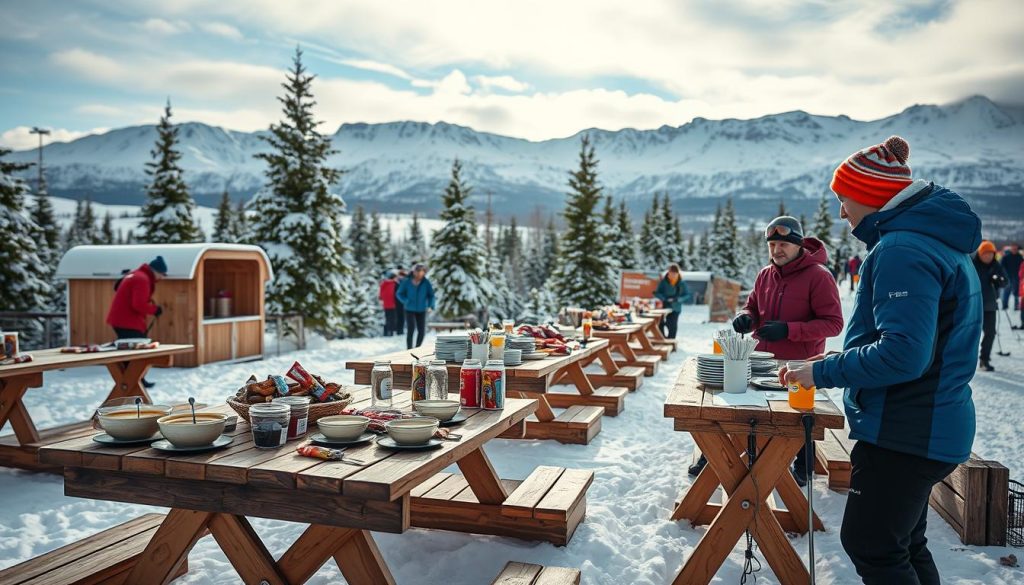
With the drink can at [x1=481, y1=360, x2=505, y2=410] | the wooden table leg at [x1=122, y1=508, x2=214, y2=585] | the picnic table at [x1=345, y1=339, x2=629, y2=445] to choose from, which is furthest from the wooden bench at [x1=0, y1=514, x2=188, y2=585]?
the picnic table at [x1=345, y1=339, x2=629, y2=445]

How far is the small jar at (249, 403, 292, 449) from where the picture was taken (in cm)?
308

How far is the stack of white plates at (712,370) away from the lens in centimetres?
417

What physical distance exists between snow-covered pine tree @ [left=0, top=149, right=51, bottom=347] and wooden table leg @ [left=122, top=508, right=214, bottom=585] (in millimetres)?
20384

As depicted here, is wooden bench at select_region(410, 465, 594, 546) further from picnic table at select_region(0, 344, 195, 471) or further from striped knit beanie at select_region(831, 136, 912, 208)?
picnic table at select_region(0, 344, 195, 471)

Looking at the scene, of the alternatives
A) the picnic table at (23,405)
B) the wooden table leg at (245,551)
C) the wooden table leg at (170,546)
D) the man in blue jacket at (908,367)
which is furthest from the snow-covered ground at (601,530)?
the man in blue jacket at (908,367)

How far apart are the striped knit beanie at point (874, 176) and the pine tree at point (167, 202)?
2939cm

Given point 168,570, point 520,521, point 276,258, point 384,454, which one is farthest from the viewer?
point 276,258

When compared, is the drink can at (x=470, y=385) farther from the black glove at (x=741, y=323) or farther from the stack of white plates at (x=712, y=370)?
the black glove at (x=741, y=323)

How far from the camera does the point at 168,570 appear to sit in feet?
11.3

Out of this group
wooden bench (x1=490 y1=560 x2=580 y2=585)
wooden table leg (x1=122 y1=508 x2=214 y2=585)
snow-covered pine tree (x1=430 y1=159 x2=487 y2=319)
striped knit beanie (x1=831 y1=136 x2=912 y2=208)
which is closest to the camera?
striped knit beanie (x1=831 y1=136 x2=912 y2=208)

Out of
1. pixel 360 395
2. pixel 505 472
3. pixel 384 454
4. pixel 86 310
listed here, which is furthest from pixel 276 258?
pixel 384 454

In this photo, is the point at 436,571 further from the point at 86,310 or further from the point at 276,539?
the point at 86,310

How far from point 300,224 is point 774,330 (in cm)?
1834

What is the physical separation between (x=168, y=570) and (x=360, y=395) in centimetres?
135
